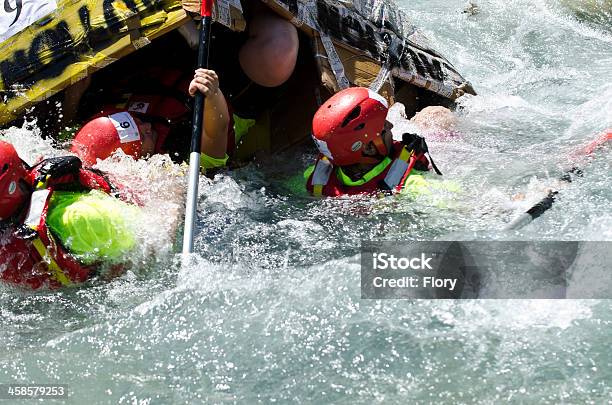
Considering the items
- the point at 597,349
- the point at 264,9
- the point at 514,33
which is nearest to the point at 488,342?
the point at 597,349

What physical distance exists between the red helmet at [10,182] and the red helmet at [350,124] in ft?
5.47

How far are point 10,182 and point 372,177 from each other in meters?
2.03

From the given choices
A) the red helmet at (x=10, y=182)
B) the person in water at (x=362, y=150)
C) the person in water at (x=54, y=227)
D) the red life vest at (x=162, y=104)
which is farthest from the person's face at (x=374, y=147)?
the red helmet at (x=10, y=182)

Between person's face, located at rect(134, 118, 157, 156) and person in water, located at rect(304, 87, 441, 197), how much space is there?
3.46ft

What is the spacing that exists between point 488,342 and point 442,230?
106 centimetres

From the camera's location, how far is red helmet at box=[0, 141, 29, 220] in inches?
137

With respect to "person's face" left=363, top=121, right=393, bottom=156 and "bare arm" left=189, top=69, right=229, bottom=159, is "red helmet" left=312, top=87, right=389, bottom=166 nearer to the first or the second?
"person's face" left=363, top=121, right=393, bottom=156

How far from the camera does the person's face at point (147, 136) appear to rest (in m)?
4.69

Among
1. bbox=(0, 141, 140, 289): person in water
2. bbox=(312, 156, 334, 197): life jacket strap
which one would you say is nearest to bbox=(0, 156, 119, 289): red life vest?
bbox=(0, 141, 140, 289): person in water

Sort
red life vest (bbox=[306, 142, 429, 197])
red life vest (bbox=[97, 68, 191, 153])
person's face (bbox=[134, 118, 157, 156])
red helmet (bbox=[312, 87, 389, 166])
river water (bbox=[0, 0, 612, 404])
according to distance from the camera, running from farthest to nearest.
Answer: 1. red life vest (bbox=[97, 68, 191, 153])
2. person's face (bbox=[134, 118, 157, 156])
3. red life vest (bbox=[306, 142, 429, 197])
4. red helmet (bbox=[312, 87, 389, 166])
5. river water (bbox=[0, 0, 612, 404])

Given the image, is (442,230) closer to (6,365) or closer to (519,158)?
(519,158)

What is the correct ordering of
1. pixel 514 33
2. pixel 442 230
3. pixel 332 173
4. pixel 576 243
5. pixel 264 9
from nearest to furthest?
pixel 576 243
pixel 442 230
pixel 332 173
pixel 264 9
pixel 514 33

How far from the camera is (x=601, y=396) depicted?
2.95 metres

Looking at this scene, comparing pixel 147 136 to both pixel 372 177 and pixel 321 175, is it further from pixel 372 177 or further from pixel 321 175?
pixel 372 177
